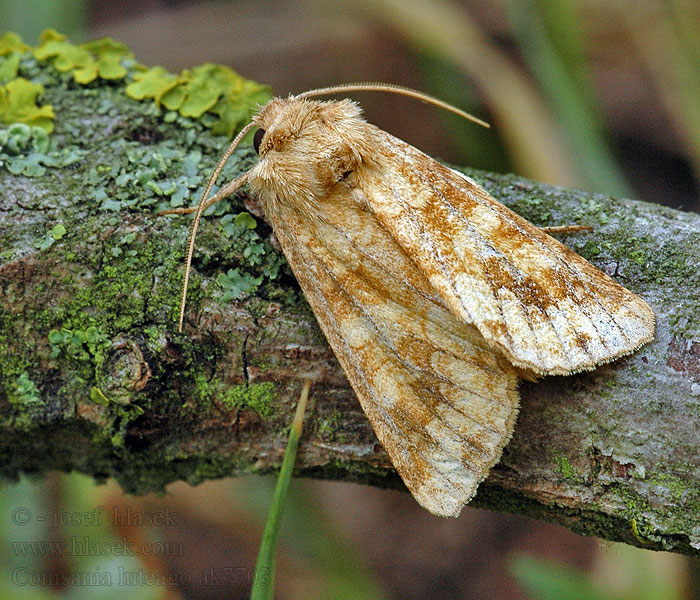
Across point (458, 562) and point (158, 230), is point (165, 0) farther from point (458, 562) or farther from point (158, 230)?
point (458, 562)

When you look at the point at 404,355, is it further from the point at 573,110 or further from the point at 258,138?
the point at 573,110

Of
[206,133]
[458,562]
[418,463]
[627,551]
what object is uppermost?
[206,133]

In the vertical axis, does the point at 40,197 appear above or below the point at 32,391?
above

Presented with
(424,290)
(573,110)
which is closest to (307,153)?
(424,290)

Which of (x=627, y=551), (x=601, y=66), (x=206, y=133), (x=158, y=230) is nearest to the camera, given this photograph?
(x=158, y=230)

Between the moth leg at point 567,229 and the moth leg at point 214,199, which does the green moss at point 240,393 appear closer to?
the moth leg at point 214,199

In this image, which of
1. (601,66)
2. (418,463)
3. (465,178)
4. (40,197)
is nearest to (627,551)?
(418,463)
